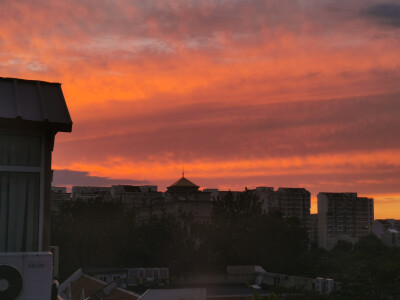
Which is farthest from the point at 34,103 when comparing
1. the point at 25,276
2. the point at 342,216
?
the point at 342,216

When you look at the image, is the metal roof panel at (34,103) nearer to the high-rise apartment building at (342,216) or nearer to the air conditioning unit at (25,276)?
the air conditioning unit at (25,276)

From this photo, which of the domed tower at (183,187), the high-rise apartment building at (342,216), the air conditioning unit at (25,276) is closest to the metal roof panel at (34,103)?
the air conditioning unit at (25,276)

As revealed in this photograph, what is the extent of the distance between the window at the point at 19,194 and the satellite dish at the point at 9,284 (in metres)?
0.25

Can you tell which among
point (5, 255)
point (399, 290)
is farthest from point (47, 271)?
point (399, 290)

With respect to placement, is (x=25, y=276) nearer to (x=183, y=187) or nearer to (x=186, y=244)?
(x=186, y=244)

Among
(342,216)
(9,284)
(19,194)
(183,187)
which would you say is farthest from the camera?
(342,216)

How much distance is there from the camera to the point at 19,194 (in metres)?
4.54

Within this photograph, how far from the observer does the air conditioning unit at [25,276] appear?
4.28 meters

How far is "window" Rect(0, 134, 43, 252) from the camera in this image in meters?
4.51

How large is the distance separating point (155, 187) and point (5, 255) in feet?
467

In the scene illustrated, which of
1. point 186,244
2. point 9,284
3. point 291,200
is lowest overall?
point 186,244

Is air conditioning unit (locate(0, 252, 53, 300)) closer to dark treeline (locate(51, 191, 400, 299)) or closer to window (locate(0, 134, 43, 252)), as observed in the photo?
window (locate(0, 134, 43, 252))

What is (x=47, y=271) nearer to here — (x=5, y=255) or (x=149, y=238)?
(x=5, y=255)

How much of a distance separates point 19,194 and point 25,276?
652mm
